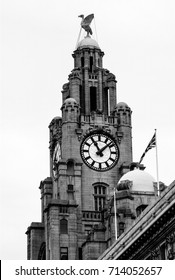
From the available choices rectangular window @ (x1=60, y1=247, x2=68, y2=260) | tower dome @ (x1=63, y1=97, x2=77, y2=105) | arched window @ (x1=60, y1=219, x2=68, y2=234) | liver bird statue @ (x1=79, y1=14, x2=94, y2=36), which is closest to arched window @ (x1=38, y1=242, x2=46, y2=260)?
arched window @ (x1=60, y1=219, x2=68, y2=234)

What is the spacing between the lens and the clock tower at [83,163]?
481ft

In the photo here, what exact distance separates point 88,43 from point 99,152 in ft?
70.6

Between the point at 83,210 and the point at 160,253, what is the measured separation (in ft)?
219

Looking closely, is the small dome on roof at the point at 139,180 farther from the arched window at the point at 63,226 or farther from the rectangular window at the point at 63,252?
the rectangular window at the point at 63,252

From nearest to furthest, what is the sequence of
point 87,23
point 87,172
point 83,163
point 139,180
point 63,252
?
point 139,180
point 63,252
point 87,172
point 83,163
point 87,23

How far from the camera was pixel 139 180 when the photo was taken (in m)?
140

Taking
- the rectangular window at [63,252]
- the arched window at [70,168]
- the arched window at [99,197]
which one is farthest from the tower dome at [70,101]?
the rectangular window at [63,252]

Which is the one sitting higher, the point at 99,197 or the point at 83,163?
the point at 83,163

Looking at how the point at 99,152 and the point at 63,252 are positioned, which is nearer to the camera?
the point at 63,252

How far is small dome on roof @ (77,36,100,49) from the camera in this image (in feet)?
540

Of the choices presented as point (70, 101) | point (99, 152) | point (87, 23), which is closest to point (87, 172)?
point (99, 152)

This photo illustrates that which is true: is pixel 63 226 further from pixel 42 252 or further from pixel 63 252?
pixel 42 252

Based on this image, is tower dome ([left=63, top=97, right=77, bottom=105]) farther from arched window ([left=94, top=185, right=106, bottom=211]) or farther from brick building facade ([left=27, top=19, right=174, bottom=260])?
arched window ([left=94, top=185, right=106, bottom=211])
